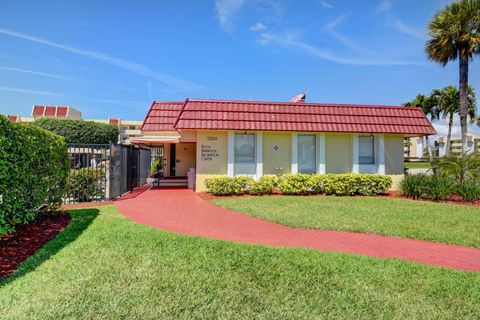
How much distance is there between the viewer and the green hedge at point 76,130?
4809cm

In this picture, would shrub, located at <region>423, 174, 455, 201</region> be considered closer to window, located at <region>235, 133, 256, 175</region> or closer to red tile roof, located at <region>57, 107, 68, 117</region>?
window, located at <region>235, 133, 256, 175</region>

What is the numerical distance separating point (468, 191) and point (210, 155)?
37.7 feet

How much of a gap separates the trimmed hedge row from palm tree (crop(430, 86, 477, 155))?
93.4 ft

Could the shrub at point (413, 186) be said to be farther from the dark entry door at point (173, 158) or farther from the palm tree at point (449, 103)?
the palm tree at point (449, 103)

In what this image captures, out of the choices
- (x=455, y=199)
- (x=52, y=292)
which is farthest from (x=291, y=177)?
(x=52, y=292)

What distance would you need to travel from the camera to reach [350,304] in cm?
420

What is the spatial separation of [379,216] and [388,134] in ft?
27.4

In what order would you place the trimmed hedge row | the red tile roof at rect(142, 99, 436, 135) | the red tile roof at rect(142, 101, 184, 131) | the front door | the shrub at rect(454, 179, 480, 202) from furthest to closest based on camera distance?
1. the front door
2. the red tile roof at rect(142, 101, 184, 131)
3. the red tile roof at rect(142, 99, 436, 135)
4. the trimmed hedge row
5. the shrub at rect(454, 179, 480, 202)

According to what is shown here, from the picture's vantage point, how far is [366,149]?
1717 cm

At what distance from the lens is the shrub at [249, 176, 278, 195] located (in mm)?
14844

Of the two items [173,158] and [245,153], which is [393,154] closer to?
[245,153]

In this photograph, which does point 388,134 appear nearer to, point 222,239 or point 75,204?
point 222,239

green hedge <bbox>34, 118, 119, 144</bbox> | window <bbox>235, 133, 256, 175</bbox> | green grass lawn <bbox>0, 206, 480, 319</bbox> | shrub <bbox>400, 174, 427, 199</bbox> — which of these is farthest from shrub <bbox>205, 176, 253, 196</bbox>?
green hedge <bbox>34, 118, 119, 144</bbox>

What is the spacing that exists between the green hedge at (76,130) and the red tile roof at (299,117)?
37.2 metres
